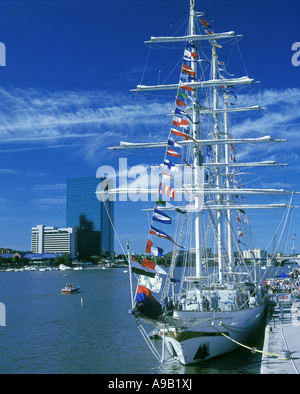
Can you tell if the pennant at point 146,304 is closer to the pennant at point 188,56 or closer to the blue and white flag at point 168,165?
the blue and white flag at point 168,165

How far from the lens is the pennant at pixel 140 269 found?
2056 centimetres

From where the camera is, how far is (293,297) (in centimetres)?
4328

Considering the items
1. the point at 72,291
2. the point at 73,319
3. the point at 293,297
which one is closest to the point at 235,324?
the point at 293,297

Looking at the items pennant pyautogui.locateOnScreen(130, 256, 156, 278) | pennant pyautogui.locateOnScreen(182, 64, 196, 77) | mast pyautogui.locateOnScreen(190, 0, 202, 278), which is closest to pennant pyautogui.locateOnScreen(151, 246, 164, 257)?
pennant pyautogui.locateOnScreen(130, 256, 156, 278)

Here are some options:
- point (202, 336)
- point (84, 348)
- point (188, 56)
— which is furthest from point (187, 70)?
point (84, 348)

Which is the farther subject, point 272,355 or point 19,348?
point 19,348

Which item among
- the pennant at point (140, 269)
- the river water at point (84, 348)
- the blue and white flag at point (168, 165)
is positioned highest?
the blue and white flag at point (168, 165)

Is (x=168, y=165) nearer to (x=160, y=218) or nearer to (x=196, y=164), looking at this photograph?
(x=160, y=218)

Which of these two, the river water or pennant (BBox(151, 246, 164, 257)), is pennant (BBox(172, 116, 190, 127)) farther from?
the river water

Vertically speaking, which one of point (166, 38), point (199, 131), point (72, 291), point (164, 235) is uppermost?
point (166, 38)

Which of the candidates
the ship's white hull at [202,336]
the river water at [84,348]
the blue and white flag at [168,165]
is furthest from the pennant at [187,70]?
the river water at [84,348]

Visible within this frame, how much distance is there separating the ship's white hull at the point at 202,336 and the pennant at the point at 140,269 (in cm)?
538
